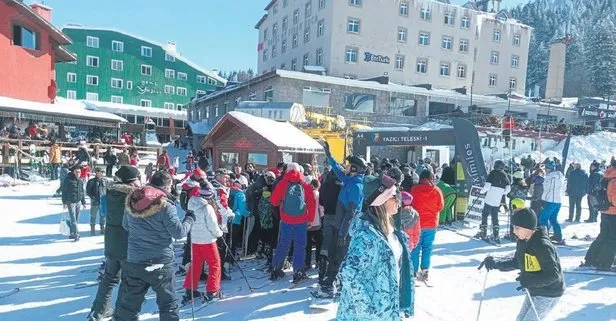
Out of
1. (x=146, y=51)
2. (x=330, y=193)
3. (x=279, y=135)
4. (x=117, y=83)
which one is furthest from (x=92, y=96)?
(x=330, y=193)

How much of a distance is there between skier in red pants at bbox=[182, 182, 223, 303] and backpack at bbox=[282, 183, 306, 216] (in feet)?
3.73

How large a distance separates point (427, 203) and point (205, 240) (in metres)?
3.27

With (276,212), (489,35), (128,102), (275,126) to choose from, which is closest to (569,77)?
(489,35)

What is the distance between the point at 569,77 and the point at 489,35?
4020 centimetres

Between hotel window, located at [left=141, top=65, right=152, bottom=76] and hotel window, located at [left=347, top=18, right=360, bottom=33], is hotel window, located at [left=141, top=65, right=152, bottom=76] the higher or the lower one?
the lower one

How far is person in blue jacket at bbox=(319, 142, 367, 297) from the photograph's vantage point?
5547mm

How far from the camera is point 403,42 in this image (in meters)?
39.4

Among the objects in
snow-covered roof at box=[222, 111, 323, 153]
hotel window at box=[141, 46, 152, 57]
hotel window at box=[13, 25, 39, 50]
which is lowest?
snow-covered roof at box=[222, 111, 323, 153]

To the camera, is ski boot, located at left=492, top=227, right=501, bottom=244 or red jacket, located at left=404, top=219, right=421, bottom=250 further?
ski boot, located at left=492, top=227, right=501, bottom=244

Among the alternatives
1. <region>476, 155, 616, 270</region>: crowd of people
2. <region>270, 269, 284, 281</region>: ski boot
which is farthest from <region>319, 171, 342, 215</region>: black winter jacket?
<region>476, 155, 616, 270</region>: crowd of people

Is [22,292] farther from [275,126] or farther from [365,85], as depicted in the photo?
[365,85]

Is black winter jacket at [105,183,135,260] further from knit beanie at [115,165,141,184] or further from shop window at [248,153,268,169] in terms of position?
shop window at [248,153,268,169]

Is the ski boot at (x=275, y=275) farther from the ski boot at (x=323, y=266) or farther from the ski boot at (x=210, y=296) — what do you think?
the ski boot at (x=210, y=296)

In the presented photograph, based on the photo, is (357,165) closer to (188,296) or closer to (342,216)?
(342,216)
